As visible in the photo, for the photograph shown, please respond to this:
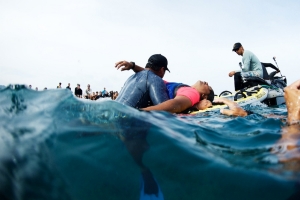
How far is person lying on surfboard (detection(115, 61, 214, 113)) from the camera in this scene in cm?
312

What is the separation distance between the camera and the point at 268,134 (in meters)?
2.25

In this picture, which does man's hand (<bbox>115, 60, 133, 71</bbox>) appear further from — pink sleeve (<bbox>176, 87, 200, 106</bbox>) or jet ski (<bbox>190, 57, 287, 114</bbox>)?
jet ski (<bbox>190, 57, 287, 114</bbox>)

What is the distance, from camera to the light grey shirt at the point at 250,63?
8297 mm

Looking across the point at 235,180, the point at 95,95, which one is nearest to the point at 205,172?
the point at 235,180

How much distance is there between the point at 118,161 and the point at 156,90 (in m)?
2.11

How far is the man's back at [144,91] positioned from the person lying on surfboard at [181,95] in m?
0.24

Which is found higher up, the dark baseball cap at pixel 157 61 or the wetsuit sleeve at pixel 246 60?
the wetsuit sleeve at pixel 246 60

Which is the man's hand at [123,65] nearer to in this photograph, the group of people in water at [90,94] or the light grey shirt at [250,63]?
the light grey shirt at [250,63]

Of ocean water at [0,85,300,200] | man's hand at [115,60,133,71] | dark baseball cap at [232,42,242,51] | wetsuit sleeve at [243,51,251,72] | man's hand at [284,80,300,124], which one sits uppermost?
dark baseball cap at [232,42,242,51]

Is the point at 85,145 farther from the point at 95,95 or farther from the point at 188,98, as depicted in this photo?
the point at 95,95

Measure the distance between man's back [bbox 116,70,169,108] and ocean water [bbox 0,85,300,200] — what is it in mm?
1658

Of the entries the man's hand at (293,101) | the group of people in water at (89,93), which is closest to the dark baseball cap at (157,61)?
the man's hand at (293,101)

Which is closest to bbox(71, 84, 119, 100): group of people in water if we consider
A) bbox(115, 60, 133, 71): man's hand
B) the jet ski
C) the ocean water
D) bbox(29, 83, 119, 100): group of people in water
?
bbox(29, 83, 119, 100): group of people in water

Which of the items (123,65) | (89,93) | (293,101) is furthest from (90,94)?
(293,101)
